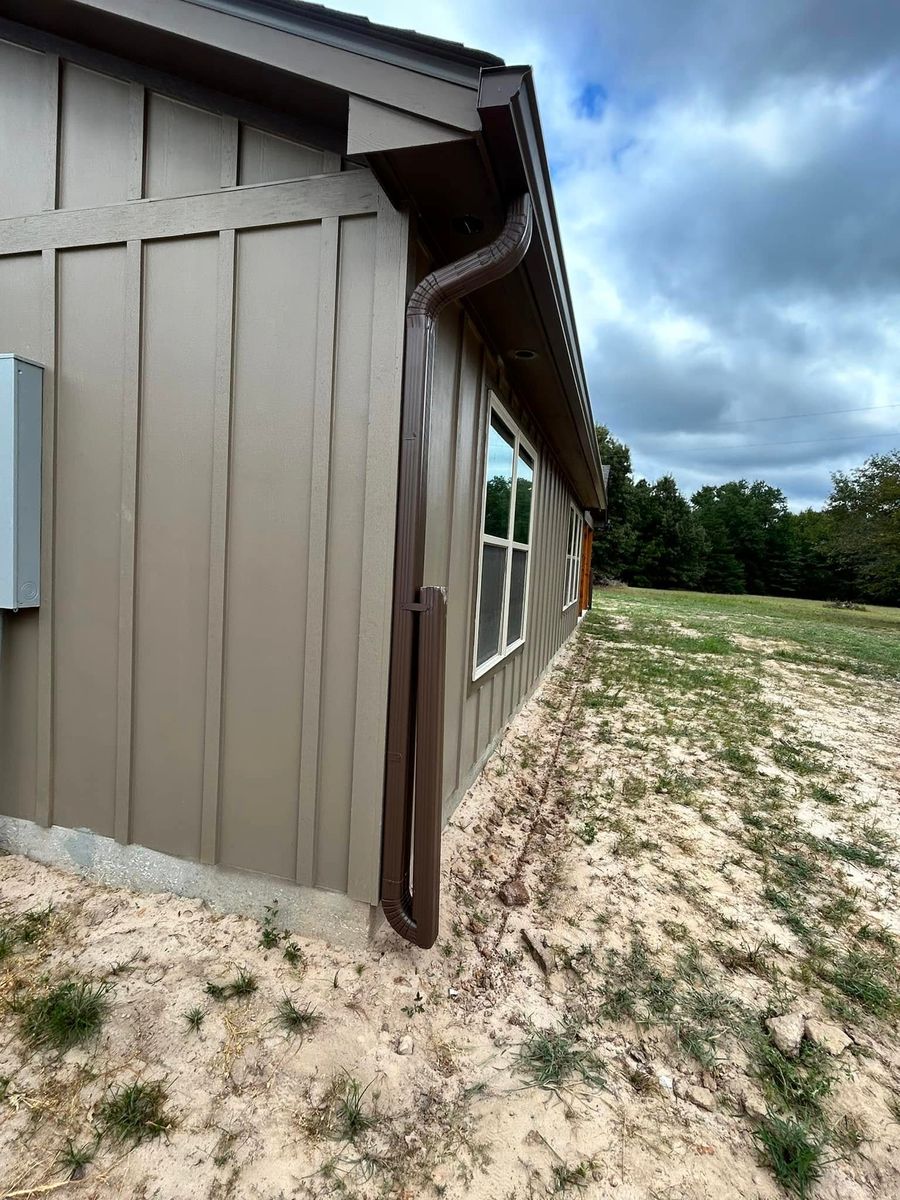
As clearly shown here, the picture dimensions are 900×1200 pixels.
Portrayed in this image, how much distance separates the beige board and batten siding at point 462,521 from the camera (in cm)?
246

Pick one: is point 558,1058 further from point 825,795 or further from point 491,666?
point 825,795

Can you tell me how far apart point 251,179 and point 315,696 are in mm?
1926

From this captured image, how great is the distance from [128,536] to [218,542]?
0.42 meters

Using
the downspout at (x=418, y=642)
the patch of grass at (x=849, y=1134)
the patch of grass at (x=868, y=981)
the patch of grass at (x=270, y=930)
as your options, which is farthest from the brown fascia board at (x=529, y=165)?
the patch of grass at (x=868, y=981)

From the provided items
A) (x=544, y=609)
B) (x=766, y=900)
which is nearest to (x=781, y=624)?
(x=544, y=609)

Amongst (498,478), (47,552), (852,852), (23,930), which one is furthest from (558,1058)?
(498,478)

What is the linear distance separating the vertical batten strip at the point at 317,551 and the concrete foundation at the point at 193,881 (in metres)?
0.13

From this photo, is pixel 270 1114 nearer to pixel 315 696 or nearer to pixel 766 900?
pixel 315 696

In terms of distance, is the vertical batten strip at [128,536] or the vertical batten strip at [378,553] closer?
the vertical batten strip at [378,553]

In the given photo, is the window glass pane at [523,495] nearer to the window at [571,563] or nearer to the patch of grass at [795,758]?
the patch of grass at [795,758]

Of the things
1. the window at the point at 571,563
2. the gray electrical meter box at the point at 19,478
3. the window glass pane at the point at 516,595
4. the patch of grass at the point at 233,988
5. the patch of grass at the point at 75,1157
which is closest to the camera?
the patch of grass at the point at 75,1157

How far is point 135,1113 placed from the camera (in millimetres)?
1463

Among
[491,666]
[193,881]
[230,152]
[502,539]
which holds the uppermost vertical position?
[230,152]

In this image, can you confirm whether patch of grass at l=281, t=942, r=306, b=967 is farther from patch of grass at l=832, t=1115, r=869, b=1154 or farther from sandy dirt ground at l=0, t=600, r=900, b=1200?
patch of grass at l=832, t=1115, r=869, b=1154
